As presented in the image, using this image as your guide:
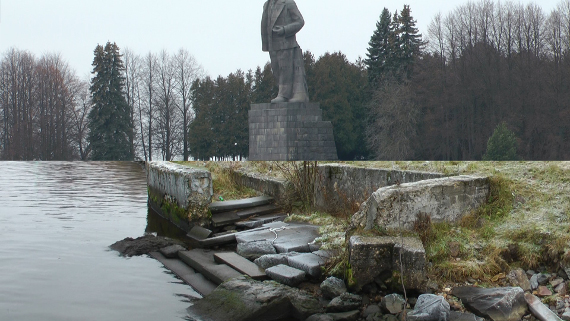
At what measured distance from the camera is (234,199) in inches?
418

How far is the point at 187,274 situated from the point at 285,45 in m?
13.4

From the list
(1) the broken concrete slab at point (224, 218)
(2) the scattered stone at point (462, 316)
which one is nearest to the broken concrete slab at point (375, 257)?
(2) the scattered stone at point (462, 316)

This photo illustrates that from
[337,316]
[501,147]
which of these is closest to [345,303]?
[337,316]

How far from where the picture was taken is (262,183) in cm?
1077

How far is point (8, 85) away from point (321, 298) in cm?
4384

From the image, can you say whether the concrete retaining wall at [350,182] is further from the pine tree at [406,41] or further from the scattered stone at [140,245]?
the pine tree at [406,41]

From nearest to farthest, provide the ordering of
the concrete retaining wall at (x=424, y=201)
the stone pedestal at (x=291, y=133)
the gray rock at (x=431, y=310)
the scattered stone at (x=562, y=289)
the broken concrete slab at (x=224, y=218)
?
1. the gray rock at (x=431, y=310)
2. the scattered stone at (x=562, y=289)
3. the concrete retaining wall at (x=424, y=201)
4. the broken concrete slab at (x=224, y=218)
5. the stone pedestal at (x=291, y=133)

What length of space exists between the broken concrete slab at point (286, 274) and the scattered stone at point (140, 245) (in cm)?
250

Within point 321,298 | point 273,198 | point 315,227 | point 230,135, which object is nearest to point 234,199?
point 273,198

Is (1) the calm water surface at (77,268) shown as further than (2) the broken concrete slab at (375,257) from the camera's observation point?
Yes

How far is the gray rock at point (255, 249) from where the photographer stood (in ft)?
21.7

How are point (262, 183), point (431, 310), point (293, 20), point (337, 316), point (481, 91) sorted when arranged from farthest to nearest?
point (481, 91), point (293, 20), point (262, 183), point (337, 316), point (431, 310)

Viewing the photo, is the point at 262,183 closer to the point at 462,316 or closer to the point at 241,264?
the point at 241,264

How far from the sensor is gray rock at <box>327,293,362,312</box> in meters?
4.73
